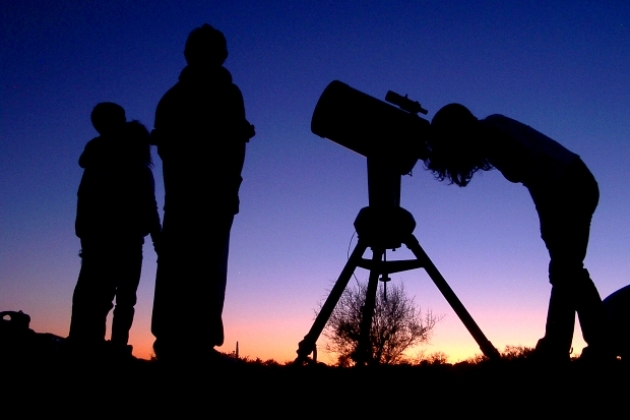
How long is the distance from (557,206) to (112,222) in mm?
3679

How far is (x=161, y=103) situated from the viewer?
3188mm

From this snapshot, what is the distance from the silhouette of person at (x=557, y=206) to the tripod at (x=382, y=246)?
1.11 metres

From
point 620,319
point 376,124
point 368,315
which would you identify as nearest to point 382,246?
point 368,315

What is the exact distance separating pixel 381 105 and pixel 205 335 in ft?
11.4

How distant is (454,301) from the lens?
5.05 m

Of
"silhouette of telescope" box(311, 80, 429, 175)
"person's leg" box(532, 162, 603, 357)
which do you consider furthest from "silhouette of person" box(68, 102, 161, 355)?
"person's leg" box(532, 162, 603, 357)

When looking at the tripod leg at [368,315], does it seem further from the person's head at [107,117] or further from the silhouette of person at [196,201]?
the person's head at [107,117]

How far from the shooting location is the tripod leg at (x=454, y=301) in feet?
16.0

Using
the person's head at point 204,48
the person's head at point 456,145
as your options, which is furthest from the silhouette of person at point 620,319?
the person's head at point 204,48

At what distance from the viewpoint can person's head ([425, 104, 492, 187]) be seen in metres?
4.33

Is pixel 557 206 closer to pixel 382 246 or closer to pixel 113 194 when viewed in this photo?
pixel 382 246

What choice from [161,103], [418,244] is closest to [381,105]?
[418,244]

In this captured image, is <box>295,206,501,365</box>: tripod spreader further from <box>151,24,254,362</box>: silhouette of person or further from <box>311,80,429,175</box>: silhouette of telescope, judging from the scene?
<box>151,24,254,362</box>: silhouette of person

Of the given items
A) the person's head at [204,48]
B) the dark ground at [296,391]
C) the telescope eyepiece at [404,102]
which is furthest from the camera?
the telescope eyepiece at [404,102]
